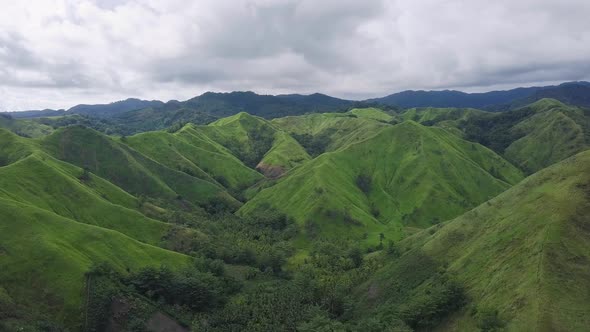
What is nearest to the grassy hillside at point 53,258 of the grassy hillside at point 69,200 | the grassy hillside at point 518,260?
the grassy hillside at point 69,200

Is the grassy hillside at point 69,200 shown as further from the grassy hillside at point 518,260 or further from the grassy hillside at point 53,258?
the grassy hillside at point 518,260

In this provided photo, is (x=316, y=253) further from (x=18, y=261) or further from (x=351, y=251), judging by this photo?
(x=18, y=261)

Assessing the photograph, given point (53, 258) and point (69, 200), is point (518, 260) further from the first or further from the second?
point (69, 200)

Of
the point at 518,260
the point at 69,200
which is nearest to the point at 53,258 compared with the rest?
the point at 69,200

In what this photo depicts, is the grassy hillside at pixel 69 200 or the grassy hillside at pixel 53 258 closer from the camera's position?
the grassy hillside at pixel 53 258

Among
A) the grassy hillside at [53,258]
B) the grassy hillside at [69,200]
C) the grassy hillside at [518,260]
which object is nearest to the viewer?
the grassy hillside at [518,260]

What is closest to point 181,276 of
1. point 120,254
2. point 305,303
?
point 120,254
